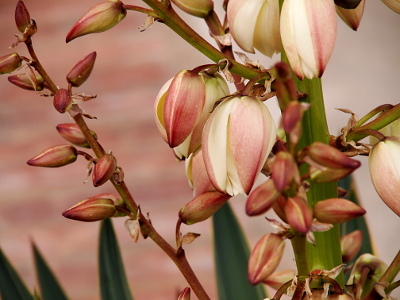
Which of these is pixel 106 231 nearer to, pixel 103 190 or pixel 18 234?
pixel 103 190

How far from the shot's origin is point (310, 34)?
0.65ft

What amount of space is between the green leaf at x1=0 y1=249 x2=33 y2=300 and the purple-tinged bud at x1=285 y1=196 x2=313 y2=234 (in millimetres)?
240

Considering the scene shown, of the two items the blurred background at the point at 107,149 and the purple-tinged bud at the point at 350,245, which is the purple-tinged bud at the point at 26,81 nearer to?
the purple-tinged bud at the point at 350,245

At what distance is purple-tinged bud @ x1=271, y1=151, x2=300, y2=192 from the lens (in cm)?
15

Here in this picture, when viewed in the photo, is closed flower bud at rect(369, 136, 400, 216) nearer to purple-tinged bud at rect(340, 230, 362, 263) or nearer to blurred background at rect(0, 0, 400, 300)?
purple-tinged bud at rect(340, 230, 362, 263)

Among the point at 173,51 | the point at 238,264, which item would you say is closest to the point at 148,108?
the point at 173,51

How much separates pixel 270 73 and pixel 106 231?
20 centimetres

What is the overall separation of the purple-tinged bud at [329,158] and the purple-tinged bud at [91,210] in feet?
0.40

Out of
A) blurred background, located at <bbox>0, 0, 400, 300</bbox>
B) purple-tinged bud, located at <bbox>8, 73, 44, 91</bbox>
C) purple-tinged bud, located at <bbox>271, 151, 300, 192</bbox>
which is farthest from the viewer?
blurred background, located at <bbox>0, 0, 400, 300</bbox>

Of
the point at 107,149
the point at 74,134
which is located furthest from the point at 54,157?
the point at 107,149

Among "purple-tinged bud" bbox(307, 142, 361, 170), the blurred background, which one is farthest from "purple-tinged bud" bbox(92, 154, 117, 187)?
the blurred background

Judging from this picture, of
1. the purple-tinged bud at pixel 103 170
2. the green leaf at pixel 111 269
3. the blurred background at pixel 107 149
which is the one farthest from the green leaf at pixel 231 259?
the blurred background at pixel 107 149

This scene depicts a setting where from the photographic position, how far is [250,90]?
0.21 metres

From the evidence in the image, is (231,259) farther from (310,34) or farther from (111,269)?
(310,34)
